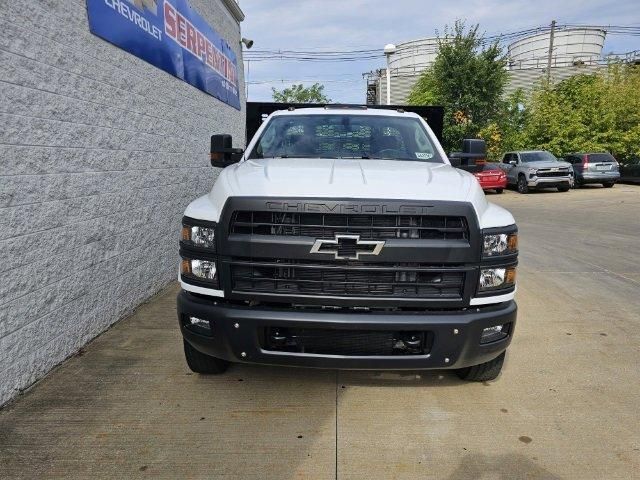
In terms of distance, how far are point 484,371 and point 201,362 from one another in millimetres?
1965

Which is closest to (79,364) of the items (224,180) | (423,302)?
(224,180)

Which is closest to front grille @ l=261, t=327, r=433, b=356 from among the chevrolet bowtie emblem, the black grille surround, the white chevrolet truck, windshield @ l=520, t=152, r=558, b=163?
the white chevrolet truck

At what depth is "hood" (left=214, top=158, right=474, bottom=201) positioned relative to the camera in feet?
9.20

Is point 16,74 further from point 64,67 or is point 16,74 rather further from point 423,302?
point 423,302

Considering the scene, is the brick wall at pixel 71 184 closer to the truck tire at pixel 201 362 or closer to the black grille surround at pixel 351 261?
the truck tire at pixel 201 362

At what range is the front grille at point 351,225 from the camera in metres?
2.73

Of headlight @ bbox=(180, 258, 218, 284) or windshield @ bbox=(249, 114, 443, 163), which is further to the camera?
windshield @ bbox=(249, 114, 443, 163)

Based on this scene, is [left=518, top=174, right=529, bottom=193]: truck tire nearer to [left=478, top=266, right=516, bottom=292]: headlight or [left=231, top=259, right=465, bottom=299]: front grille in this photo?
[left=478, top=266, right=516, bottom=292]: headlight

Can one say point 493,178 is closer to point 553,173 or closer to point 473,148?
point 553,173

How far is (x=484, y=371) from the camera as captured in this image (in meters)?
3.37

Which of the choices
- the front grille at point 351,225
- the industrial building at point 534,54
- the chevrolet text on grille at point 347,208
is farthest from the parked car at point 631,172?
the chevrolet text on grille at point 347,208

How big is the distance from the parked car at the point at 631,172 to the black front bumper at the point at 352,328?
24.3 m

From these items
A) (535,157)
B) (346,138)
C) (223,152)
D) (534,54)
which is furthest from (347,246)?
(534,54)

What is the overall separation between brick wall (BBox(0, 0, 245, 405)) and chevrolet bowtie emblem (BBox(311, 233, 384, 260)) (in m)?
1.98
